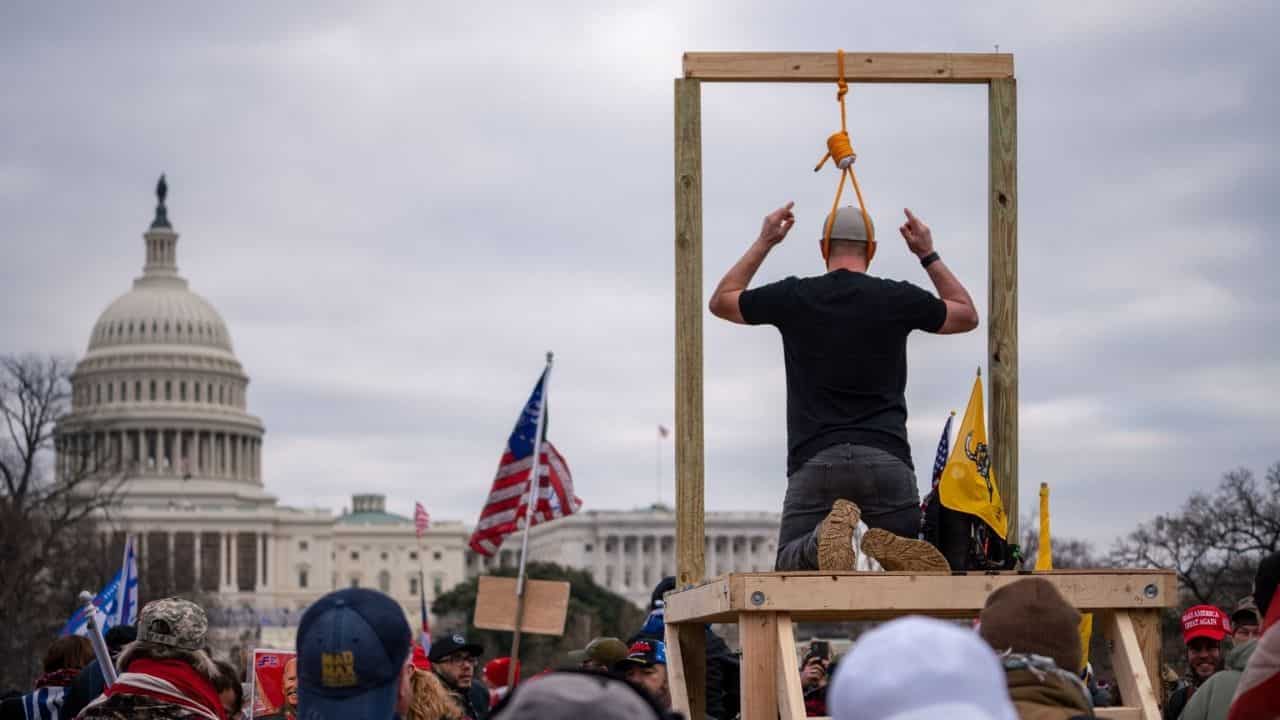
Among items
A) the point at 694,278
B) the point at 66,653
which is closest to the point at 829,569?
the point at 694,278

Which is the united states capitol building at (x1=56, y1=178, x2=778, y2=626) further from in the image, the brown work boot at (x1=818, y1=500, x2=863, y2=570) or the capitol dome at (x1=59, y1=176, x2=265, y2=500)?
the brown work boot at (x1=818, y1=500, x2=863, y2=570)

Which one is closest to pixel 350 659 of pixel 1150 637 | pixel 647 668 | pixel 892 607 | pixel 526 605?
pixel 892 607

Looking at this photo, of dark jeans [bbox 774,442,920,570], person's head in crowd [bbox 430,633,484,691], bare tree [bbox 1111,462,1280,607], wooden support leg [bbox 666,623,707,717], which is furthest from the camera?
bare tree [bbox 1111,462,1280,607]

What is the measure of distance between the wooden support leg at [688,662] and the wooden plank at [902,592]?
37.7 inches

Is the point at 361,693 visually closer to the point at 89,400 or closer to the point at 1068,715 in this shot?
the point at 1068,715

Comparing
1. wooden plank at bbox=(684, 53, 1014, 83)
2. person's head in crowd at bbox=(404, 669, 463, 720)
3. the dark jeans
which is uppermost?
wooden plank at bbox=(684, 53, 1014, 83)

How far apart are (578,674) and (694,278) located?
416 centimetres

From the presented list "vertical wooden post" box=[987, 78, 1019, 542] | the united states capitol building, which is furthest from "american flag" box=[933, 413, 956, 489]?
the united states capitol building

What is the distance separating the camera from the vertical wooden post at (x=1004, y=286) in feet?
24.3

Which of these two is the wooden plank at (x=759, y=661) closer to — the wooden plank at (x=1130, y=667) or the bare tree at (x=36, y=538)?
the wooden plank at (x=1130, y=667)

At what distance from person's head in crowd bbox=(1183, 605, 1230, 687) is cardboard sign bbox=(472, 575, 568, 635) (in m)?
3.17

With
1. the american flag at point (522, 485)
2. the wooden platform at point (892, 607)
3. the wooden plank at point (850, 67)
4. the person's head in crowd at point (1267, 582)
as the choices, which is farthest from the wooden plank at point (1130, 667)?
the american flag at point (522, 485)

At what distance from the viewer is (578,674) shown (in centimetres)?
338

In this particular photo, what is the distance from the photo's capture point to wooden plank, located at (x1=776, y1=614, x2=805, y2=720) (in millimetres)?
6102
